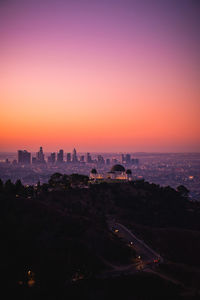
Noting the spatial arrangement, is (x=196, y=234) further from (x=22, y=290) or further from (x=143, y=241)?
(x=22, y=290)

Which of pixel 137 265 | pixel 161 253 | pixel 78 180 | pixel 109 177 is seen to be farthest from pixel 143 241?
pixel 109 177

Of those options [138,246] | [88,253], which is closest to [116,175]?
[138,246]

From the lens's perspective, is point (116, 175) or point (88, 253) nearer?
point (88, 253)

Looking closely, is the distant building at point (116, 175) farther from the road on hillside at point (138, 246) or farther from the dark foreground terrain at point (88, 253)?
the road on hillside at point (138, 246)

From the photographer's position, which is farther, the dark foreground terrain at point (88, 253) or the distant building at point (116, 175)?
the distant building at point (116, 175)

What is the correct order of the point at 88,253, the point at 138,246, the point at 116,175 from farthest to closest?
the point at 116,175 < the point at 138,246 < the point at 88,253

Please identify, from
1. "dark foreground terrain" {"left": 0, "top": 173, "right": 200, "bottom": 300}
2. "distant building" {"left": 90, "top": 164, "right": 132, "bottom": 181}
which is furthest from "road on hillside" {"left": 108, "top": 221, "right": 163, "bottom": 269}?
A: "distant building" {"left": 90, "top": 164, "right": 132, "bottom": 181}

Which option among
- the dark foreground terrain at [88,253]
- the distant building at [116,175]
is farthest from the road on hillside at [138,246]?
the distant building at [116,175]

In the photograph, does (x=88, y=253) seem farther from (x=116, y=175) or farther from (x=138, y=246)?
(x=116, y=175)
